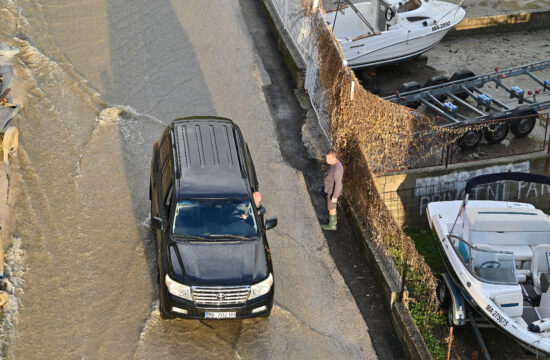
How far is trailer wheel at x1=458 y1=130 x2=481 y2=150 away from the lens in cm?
1777

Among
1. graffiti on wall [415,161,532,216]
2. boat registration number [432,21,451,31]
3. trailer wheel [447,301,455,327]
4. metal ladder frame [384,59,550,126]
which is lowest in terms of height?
trailer wheel [447,301,455,327]

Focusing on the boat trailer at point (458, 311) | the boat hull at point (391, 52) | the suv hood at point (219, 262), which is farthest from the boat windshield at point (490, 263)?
the boat hull at point (391, 52)

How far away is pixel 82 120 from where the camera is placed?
1769 cm

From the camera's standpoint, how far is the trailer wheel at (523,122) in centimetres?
1819

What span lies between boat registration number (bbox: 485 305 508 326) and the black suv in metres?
3.58

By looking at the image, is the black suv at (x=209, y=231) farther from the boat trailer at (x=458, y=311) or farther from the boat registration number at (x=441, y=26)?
the boat registration number at (x=441, y=26)

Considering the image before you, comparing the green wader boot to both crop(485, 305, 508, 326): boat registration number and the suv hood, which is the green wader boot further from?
crop(485, 305, 508, 326): boat registration number

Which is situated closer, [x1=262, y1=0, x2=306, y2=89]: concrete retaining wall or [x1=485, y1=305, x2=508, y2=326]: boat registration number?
[x1=485, y1=305, x2=508, y2=326]: boat registration number

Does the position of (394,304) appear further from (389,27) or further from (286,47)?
(389,27)

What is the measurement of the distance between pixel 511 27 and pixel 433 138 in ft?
34.9

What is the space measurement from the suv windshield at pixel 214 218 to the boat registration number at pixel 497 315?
13.0ft

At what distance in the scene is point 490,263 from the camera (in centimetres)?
1348

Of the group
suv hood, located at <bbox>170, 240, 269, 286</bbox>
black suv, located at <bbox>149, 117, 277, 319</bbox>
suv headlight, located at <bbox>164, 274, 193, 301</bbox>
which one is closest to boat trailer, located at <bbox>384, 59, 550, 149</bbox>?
black suv, located at <bbox>149, 117, 277, 319</bbox>

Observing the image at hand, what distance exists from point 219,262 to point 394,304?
10.2 feet
